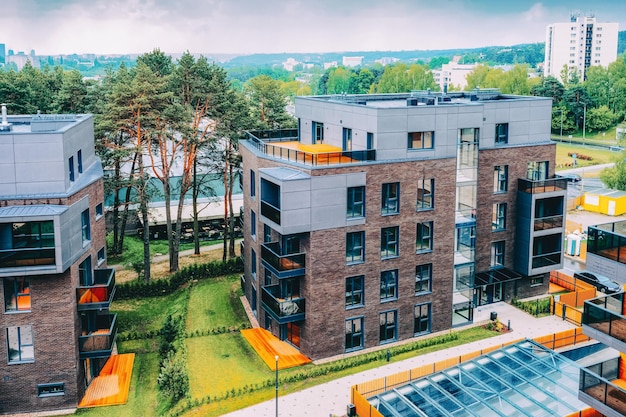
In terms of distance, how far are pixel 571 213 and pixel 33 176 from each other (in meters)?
51.0

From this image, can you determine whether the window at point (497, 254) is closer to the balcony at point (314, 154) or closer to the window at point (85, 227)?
the balcony at point (314, 154)

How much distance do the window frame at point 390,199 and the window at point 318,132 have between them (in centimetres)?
654

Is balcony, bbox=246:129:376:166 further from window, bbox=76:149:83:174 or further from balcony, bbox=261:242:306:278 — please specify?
window, bbox=76:149:83:174

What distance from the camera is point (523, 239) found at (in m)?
37.7

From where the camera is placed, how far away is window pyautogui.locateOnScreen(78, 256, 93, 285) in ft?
93.7

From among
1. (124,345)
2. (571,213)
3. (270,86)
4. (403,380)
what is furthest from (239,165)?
(571,213)

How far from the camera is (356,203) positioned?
30922 mm

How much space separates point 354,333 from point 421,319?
4084mm

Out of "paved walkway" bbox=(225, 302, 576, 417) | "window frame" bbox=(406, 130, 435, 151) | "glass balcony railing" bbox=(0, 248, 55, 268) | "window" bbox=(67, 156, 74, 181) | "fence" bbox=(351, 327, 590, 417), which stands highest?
"window frame" bbox=(406, 130, 435, 151)

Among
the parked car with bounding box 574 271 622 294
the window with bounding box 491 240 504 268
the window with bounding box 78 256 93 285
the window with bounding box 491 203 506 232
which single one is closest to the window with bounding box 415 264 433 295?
the window with bounding box 491 203 506 232

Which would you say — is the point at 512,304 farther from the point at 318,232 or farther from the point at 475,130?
the point at 318,232

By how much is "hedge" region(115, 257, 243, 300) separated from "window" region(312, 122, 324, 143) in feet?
38.6

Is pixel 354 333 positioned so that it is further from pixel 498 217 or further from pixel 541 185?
pixel 541 185

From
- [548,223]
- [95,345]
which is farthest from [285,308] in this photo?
[548,223]
